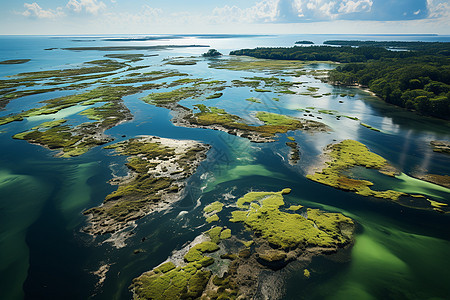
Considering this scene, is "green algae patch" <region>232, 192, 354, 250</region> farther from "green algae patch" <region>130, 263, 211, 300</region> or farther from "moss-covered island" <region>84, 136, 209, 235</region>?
"moss-covered island" <region>84, 136, 209, 235</region>

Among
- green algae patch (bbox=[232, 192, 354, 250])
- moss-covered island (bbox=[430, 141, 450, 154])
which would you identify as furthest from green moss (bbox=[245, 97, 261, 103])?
green algae patch (bbox=[232, 192, 354, 250])

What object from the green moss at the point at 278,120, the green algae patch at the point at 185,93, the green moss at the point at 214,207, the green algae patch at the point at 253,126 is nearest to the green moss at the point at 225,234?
the green moss at the point at 214,207

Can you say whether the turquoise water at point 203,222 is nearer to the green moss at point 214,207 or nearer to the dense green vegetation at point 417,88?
the green moss at point 214,207

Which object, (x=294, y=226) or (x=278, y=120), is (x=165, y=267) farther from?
(x=278, y=120)

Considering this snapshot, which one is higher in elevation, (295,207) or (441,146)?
(441,146)

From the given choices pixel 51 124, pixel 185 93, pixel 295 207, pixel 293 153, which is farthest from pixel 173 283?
pixel 185 93

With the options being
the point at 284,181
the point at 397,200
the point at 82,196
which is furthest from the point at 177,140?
the point at 397,200
